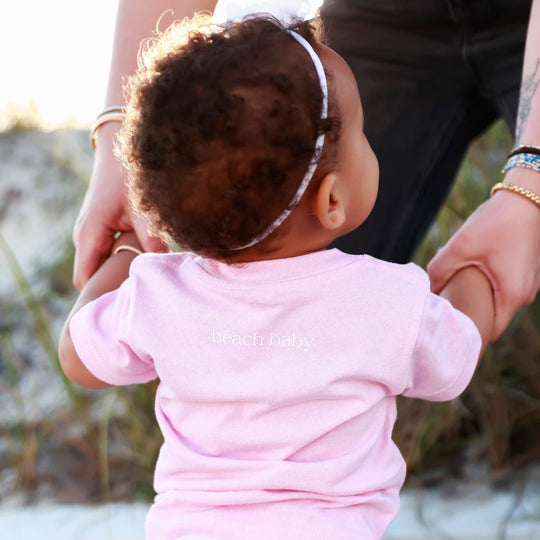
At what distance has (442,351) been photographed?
1.22 metres

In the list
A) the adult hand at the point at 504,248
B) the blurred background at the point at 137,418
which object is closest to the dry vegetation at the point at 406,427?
the blurred background at the point at 137,418

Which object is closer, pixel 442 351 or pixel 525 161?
pixel 442 351

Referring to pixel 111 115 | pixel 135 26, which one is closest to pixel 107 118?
pixel 111 115

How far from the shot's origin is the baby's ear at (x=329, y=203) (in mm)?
1172

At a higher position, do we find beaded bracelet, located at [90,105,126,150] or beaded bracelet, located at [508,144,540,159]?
beaded bracelet, located at [508,144,540,159]

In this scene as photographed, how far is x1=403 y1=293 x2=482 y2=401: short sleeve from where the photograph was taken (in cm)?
120

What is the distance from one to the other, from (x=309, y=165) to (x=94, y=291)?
50cm

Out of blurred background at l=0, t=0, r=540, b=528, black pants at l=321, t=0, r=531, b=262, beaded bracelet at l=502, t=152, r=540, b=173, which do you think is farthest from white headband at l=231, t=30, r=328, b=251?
blurred background at l=0, t=0, r=540, b=528

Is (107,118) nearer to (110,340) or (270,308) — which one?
(110,340)

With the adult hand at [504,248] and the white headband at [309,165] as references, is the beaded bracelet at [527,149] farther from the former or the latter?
the white headband at [309,165]

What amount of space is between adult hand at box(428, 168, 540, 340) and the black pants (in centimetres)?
41

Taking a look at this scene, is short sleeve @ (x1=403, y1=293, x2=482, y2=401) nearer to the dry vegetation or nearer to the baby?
the baby

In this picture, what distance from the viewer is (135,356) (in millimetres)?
1279

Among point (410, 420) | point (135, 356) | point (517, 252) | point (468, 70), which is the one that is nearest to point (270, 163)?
point (135, 356)
